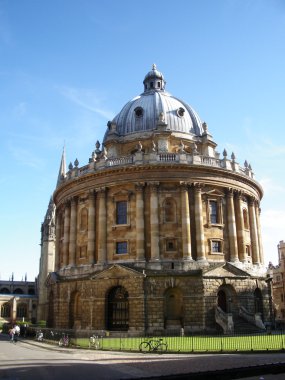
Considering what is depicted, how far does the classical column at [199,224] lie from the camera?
130ft

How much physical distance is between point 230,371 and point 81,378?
201 inches

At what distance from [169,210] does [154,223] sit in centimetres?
225

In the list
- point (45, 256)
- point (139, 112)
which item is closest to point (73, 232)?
point (139, 112)

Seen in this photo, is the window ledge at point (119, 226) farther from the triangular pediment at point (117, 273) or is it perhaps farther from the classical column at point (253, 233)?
the classical column at point (253, 233)

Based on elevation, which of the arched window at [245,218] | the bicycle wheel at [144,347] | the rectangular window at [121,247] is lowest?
the bicycle wheel at [144,347]

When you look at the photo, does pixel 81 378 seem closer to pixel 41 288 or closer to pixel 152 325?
pixel 152 325

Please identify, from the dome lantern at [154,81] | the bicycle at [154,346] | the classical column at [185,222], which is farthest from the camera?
the dome lantern at [154,81]

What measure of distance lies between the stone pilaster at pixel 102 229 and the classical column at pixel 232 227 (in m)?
12.3

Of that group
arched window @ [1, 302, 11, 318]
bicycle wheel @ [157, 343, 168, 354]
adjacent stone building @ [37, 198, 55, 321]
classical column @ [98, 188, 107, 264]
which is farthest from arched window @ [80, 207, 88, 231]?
arched window @ [1, 302, 11, 318]

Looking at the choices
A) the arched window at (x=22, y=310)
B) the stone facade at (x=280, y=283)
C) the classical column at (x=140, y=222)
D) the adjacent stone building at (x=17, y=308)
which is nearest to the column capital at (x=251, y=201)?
the classical column at (x=140, y=222)

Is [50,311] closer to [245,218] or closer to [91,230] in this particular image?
[91,230]

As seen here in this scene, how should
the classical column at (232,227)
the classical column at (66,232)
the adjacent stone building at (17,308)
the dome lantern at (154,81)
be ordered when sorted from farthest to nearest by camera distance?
the adjacent stone building at (17,308)
the dome lantern at (154,81)
the classical column at (66,232)
the classical column at (232,227)

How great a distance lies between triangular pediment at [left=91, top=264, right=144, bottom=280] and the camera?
124ft

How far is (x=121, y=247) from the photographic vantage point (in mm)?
41031
